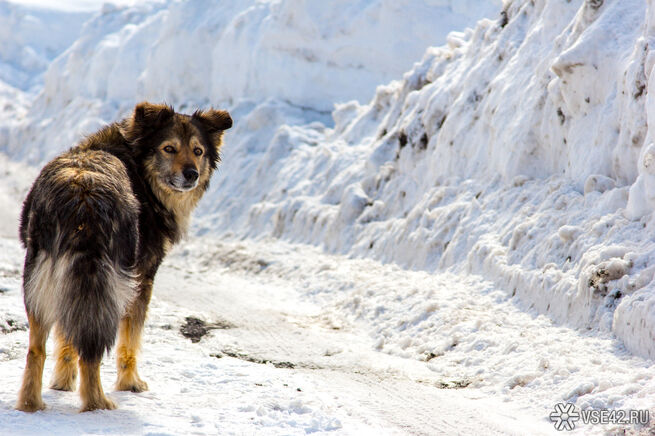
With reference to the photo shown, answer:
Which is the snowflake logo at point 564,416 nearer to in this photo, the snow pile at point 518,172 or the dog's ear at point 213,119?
the snow pile at point 518,172

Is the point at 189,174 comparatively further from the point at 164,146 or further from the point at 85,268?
the point at 85,268

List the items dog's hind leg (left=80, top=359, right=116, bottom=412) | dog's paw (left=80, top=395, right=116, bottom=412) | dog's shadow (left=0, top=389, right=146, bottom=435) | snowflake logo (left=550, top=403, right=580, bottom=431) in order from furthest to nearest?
snowflake logo (left=550, top=403, right=580, bottom=431) < dog's paw (left=80, top=395, right=116, bottom=412) < dog's hind leg (left=80, top=359, right=116, bottom=412) < dog's shadow (left=0, top=389, right=146, bottom=435)

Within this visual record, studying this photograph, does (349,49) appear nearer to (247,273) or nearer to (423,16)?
(423,16)

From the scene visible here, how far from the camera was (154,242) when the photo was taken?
5.64 meters

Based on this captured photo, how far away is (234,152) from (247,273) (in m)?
9.64

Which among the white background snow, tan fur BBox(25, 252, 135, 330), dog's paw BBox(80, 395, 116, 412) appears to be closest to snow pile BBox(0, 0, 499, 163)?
the white background snow

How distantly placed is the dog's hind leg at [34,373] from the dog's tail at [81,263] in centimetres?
12

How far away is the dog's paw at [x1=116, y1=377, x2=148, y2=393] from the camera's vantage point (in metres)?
5.16

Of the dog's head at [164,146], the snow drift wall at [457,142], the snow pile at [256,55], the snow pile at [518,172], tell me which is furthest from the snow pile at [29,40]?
the dog's head at [164,146]

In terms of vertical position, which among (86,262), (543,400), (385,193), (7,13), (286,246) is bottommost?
(543,400)

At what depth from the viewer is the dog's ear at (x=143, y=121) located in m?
5.77

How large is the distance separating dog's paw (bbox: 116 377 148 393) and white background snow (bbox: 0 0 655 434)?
0.10 meters

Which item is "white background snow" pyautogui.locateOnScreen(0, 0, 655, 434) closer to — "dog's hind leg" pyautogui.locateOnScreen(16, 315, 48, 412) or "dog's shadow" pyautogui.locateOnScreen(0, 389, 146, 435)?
"dog's shadow" pyautogui.locateOnScreen(0, 389, 146, 435)

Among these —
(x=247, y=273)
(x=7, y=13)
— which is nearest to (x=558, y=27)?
(x=247, y=273)
